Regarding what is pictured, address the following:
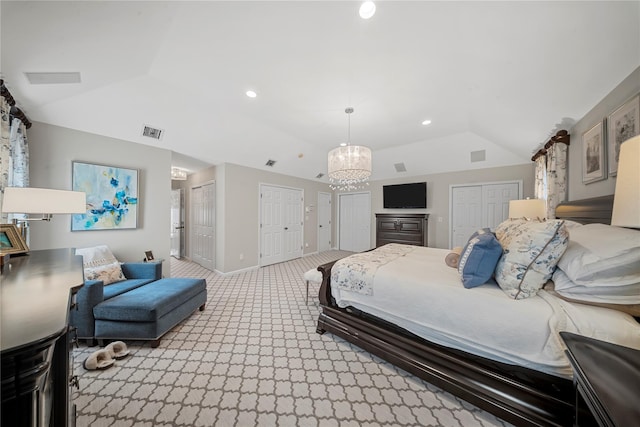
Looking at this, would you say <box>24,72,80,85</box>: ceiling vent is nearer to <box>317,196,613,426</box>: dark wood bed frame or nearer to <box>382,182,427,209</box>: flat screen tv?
<box>317,196,613,426</box>: dark wood bed frame

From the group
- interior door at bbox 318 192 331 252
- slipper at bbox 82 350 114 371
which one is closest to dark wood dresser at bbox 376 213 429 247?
interior door at bbox 318 192 331 252

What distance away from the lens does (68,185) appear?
8.62 feet

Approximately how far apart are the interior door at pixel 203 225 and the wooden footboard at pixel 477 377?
3.66m

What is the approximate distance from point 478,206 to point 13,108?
713 centimetres

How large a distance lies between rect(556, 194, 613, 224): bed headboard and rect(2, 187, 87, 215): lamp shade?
13.4 ft

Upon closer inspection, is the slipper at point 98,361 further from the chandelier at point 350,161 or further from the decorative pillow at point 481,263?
the chandelier at point 350,161

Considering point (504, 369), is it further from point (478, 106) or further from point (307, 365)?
point (478, 106)

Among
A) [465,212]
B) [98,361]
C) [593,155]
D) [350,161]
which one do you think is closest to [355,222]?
[465,212]

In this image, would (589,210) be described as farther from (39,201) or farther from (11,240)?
(11,240)

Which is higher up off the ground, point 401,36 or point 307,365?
point 401,36

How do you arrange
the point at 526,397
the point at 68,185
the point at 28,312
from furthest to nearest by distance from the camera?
the point at 68,185 → the point at 526,397 → the point at 28,312

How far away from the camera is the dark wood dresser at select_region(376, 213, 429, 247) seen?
5.07 metres

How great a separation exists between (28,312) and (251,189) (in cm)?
404

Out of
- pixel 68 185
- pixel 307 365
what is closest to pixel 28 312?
pixel 307 365
